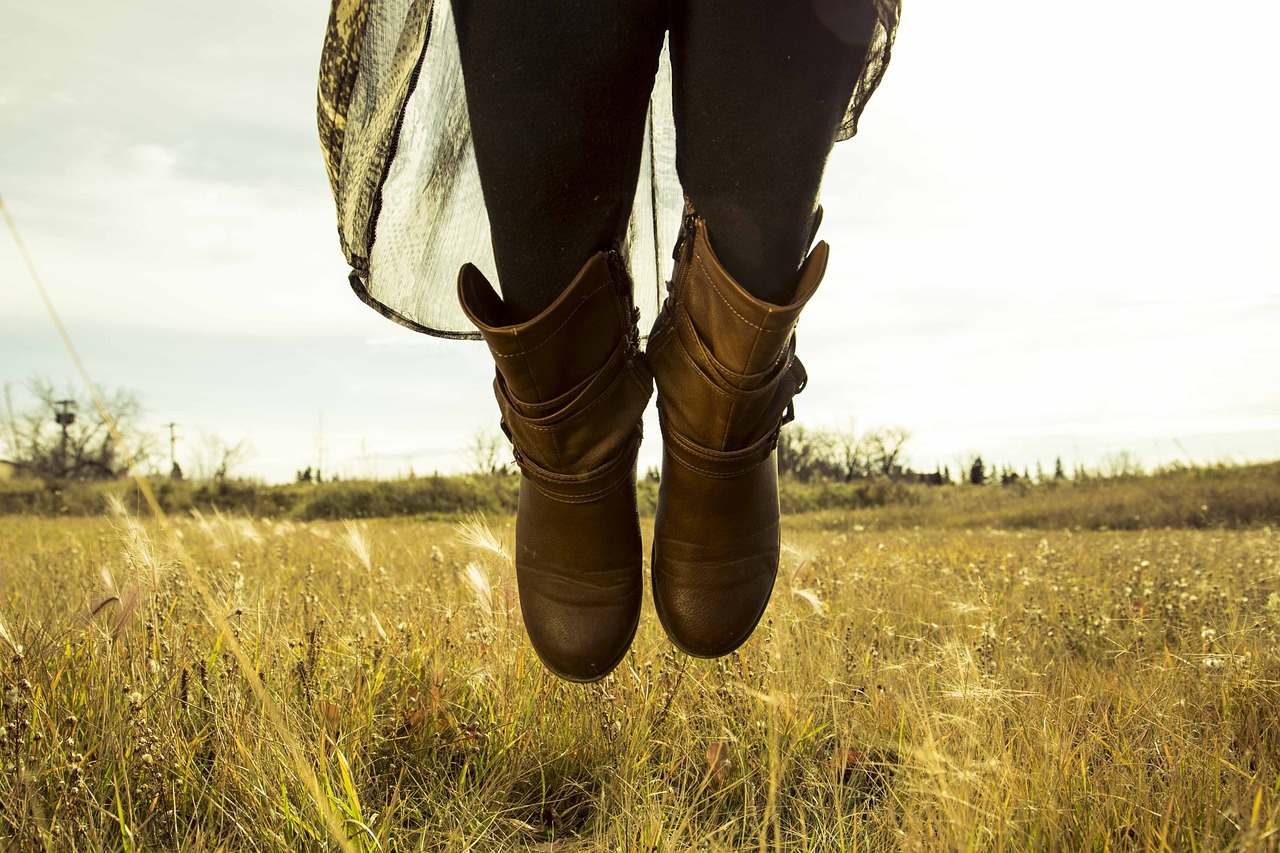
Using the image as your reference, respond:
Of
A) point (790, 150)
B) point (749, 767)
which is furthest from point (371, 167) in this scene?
point (749, 767)

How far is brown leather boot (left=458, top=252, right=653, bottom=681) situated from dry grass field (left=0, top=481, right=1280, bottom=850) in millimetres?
358

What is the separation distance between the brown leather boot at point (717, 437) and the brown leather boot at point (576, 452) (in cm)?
8

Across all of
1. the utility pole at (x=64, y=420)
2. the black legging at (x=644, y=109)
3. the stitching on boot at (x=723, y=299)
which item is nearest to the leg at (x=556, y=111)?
the black legging at (x=644, y=109)

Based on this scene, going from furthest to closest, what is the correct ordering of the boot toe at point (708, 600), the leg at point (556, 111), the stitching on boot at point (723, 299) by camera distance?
the boot toe at point (708, 600)
the stitching on boot at point (723, 299)
the leg at point (556, 111)

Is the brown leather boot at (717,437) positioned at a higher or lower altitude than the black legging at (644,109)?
lower

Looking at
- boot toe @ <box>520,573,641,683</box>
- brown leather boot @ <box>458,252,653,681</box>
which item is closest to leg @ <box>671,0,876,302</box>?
brown leather boot @ <box>458,252,653,681</box>

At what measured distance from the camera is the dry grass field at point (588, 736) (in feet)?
4.80

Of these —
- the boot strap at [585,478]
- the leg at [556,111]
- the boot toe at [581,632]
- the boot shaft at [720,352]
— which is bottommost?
the boot toe at [581,632]

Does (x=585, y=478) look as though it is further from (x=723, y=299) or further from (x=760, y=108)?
(x=760, y=108)

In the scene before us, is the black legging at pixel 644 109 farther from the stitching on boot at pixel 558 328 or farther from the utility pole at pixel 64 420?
the utility pole at pixel 64 420

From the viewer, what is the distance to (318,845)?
1451 millimetres

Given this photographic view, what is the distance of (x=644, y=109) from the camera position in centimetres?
127

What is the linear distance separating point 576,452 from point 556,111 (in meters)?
0.62

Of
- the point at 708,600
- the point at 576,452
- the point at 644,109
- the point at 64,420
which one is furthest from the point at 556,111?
the point at 64,420
